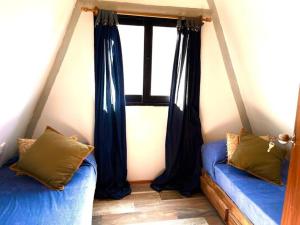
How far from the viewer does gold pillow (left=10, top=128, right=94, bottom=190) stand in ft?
6.32

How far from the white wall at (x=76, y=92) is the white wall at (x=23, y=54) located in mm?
192

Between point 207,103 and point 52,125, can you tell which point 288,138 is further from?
point 52,125

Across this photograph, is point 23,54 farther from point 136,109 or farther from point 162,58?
point 162,58

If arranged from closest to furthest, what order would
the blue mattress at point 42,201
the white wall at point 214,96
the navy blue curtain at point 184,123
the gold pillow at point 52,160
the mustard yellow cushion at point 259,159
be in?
the blue mattress at point 42,201
the gold pillow at point 52,160
the mustard yellow cushion at point 259,159
the navy blue curtain at point 184,123
the white wall at point 214,96

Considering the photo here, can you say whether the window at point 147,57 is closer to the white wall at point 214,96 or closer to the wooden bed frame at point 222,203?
the white wall at point 214,96

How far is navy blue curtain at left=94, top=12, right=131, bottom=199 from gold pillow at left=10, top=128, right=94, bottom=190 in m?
0.41

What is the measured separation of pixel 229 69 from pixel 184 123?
2.81ft

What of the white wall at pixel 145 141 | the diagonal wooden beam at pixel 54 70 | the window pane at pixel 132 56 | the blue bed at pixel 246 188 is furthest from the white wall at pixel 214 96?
the diagonal wooden beam at pixel 54 70

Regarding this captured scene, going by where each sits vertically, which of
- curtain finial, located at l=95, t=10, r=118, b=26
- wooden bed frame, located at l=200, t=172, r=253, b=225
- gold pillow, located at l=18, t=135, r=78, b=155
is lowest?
wooden bed frame, located at l=200, t=172, r=253, b=225

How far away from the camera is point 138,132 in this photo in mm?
2801

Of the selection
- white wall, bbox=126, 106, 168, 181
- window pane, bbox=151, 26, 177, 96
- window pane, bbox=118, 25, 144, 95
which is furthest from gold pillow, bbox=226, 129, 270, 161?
window pane, bbox=118, 25, 144, 95

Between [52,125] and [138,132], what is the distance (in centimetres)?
98

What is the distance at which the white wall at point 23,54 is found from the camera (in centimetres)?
122

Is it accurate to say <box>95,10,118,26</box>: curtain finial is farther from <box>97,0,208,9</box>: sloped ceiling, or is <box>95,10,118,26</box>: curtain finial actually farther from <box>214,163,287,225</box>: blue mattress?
<box>214,163,287,225</box>: blue mattress
